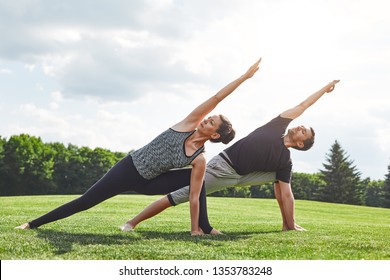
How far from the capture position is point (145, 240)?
239 inches

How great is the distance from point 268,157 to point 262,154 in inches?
4.4

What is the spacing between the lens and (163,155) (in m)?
6.73

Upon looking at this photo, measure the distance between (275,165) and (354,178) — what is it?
64648 mm

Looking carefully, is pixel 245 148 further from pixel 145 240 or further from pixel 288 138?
pixel 145 240

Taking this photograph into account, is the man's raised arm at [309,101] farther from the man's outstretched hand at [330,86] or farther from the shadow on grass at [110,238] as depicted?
the shadow on grass at [110,238]

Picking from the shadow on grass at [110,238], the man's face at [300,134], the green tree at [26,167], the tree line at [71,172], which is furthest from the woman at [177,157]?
the green tree at [26,167]

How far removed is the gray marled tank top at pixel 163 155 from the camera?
6.65 m

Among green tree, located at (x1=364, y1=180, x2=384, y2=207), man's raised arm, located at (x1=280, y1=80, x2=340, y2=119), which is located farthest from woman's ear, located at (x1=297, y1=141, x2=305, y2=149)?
green tree, located at (x1=364, y1=180, x2=384, y2=207)

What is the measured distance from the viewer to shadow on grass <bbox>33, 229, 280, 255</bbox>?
5695mm

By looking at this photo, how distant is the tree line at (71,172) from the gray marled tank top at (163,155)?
179 ft

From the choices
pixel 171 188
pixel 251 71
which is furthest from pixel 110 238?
pixel 251 71

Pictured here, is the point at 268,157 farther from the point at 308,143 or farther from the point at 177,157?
the point at 177,157
